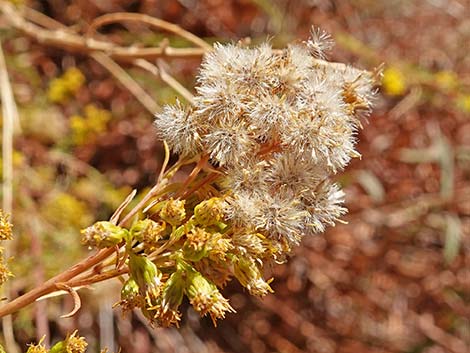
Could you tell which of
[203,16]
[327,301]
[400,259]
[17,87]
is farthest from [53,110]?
[400,259]

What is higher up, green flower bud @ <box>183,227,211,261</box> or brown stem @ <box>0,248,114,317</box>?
green flower bud @ <box>183,227,211,261</box>

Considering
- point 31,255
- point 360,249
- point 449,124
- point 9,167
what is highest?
point 449,124

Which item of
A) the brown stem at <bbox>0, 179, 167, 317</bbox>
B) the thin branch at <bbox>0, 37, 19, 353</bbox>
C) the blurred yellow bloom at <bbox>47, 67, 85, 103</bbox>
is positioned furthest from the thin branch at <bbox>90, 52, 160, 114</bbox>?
the brown stem at <bbox>0, 179, 167, 317</bbox>

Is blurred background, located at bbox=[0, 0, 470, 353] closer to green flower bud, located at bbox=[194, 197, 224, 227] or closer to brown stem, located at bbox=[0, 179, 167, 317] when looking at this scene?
brown stem, located at bbox=[0, 179, 167, 317]

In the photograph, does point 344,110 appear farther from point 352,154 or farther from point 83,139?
point 83,139

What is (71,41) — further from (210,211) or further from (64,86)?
(210,211)

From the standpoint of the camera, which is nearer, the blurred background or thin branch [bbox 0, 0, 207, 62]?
thin branch [bbox 0, 0, 207, 62]

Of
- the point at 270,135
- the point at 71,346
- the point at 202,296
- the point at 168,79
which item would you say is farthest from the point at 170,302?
the point at 168,79

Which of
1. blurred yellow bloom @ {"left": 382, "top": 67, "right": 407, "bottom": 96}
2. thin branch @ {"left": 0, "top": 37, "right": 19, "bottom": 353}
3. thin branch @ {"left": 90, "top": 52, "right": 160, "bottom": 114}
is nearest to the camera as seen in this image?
thin branch @ {"left": 0, "top": 37, "right": 19, "bottom": 353}
